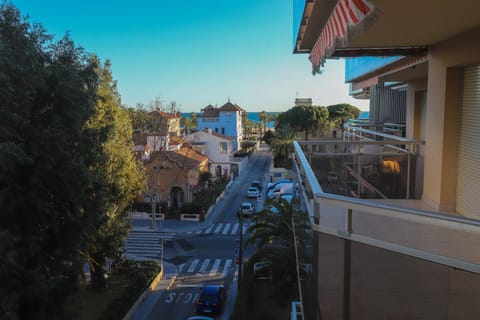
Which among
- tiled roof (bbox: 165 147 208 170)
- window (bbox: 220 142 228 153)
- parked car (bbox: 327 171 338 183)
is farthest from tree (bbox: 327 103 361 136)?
parked car (bbox: 327 171 338 183)

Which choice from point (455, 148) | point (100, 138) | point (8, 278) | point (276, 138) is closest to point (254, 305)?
point (100, 138)

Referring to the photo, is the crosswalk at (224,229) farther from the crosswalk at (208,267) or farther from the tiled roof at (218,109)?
the tiled roof at (218,109)

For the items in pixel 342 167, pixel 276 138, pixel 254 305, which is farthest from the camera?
pixel 276 138

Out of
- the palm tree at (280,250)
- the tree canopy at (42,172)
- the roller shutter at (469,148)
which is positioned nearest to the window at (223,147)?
the palm tree at (280,250)

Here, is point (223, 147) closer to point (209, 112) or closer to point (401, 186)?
point (209, 112)

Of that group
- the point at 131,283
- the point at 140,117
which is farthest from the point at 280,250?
the point at 140,117

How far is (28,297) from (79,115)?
4.71m

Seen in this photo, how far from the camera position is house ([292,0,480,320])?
2291 mm

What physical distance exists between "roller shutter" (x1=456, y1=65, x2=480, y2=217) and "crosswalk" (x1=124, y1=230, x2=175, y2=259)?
21826 millimetres

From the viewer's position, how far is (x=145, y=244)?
2828cm

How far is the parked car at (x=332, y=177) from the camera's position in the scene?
6869mm

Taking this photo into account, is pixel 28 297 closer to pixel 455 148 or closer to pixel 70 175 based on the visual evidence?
pixel 70 175

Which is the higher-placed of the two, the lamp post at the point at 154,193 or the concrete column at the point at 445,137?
the concrete column at the point at 445,137

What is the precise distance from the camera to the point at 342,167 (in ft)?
24.2
